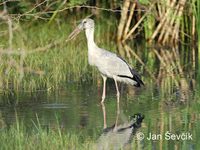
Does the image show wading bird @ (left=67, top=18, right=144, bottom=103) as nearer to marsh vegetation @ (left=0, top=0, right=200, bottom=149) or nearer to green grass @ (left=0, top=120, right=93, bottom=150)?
marsh vegetation @ (left=0, top=0, right=200, bottom=149)

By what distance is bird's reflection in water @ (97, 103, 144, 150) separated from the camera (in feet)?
27.7

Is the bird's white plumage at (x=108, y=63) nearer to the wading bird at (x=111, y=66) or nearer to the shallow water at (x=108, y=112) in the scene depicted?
the wading bird at (x=111, y=66)

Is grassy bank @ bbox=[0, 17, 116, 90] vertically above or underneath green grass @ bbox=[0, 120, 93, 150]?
above

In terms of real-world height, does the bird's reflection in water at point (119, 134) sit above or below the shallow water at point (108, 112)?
below

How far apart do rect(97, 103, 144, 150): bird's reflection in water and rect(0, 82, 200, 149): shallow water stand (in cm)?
6

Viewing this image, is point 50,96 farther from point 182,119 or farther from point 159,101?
point 182,119

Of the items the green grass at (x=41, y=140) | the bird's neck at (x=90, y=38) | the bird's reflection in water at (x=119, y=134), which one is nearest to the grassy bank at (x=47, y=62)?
the bird's neck at (x=90, y=38)

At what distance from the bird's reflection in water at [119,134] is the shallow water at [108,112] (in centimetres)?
6

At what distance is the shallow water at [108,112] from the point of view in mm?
9008

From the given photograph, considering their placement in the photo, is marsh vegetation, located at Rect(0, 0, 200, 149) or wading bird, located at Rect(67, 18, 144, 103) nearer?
marsh vegetation, located at Rect(0, 0, 200, 149)

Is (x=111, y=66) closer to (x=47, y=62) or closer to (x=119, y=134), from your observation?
(x=47, y=62)

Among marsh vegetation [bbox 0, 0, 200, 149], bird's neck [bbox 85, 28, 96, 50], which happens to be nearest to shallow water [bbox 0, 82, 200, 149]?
marsh vegetation [bbox 0, 0, 200, 149]

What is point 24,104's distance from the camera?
1084 cm

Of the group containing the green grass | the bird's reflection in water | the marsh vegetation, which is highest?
the marsh vegetation
